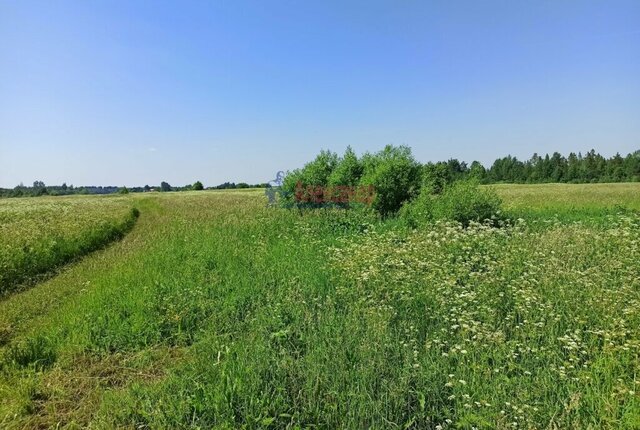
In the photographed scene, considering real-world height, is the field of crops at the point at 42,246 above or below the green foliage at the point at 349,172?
below

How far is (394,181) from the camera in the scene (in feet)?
59.3

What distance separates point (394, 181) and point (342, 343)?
14.4 m

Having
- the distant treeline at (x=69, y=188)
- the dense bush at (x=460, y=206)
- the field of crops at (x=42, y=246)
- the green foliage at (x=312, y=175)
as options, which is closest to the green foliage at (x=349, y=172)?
the green foliage at (x=312, y=175)

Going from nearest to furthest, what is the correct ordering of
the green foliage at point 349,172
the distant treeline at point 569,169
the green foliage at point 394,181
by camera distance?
the green foliage at point 394,181, the green foliage at point 349,172, the distant treeline at point 569,169

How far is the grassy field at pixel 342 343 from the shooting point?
3471 mm

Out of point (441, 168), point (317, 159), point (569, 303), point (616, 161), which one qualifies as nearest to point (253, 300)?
point (569, 303)

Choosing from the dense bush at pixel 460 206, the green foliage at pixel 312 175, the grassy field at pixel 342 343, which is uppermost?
the green foliage at pixel 312 175

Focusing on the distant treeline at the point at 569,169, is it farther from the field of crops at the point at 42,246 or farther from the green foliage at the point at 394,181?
the field of crops at the point at 42,246

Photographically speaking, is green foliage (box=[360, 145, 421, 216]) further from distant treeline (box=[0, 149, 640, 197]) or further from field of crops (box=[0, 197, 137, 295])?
distant treeline (box=[0, 149, 640, 197])

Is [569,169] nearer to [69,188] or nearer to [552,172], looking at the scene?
[552,172]

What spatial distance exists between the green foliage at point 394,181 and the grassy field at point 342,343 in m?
9.51

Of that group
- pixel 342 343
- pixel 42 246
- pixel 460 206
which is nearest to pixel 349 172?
pixel 460 206

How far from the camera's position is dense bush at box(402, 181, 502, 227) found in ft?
41.8

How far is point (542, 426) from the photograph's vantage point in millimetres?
3258
